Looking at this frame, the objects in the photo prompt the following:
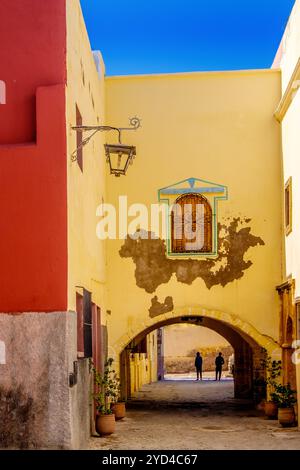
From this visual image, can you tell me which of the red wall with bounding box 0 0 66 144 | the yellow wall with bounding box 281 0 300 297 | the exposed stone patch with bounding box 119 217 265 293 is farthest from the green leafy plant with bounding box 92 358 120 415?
the red wall with bounding box 0 0 66 144

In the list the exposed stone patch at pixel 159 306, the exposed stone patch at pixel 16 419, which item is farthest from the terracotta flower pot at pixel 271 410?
the exposed stone patch at pixel 16 419

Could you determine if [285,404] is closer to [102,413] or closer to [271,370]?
[271,370]

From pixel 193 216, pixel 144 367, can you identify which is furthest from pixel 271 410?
pixel 144 367

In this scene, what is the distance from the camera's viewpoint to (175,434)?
489 inches

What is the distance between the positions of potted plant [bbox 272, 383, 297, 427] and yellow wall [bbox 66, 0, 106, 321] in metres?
3.66

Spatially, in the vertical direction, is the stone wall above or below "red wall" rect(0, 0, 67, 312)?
below

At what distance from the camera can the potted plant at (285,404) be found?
1295 centimetres

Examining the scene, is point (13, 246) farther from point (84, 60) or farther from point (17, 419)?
point (84, 60)

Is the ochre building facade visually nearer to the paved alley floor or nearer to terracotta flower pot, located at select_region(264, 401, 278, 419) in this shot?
terracotta flower pot, located at select_region(264, 401, 278, 419)

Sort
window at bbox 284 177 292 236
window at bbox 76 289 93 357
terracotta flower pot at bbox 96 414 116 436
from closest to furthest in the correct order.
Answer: window at bbox 76 289 93 357 < terracotta flower pot at bbox 96 414 116 436 < window at bbox 284 177 292 236

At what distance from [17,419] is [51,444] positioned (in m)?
0.52

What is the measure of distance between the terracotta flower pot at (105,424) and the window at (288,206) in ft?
16.1

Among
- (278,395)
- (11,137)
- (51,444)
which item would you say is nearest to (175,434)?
(278,395)

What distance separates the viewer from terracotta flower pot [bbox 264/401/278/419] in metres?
14.2
